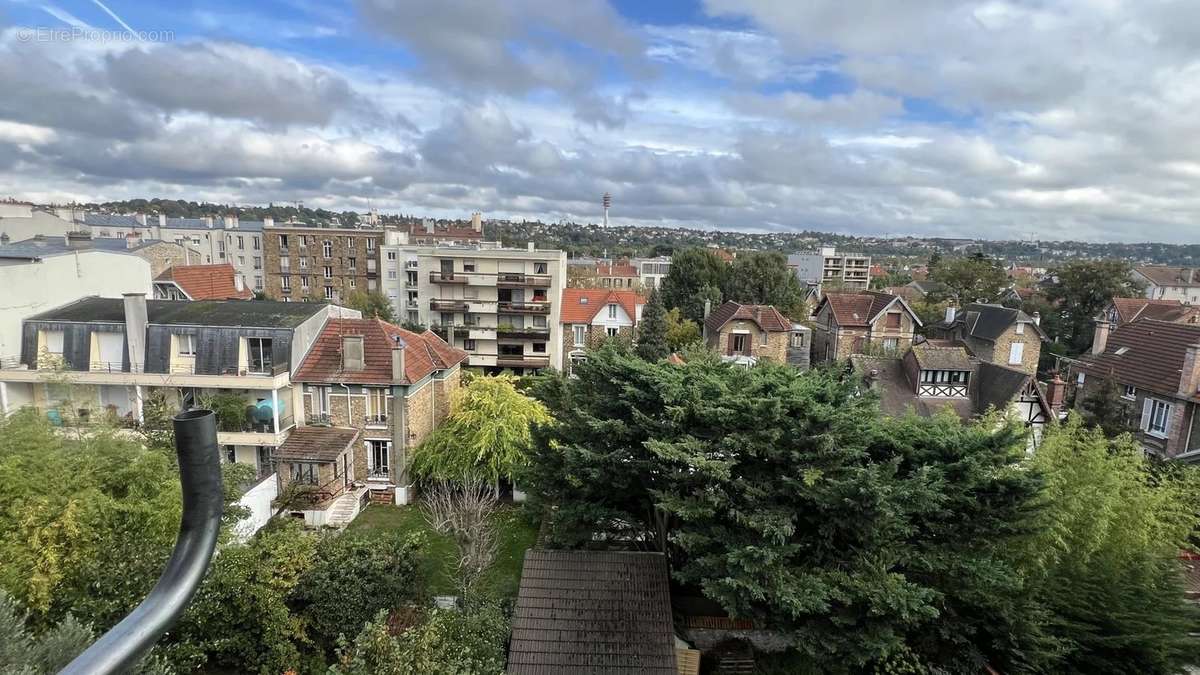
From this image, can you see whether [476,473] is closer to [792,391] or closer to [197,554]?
[792,391]

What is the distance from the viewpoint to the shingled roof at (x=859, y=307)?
41.1 m

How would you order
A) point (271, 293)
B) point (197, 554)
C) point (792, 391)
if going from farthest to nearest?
point (271, 293)
point (792, 391)
point (197, 554)

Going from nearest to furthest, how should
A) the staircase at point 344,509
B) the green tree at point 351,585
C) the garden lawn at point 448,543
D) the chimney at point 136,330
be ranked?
the green tree at point 351,585 → the garden lawn at point 448,543 → the staircase at point 344,509 → the chimney at point 136,330

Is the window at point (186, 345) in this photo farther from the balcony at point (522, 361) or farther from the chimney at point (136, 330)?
the balcony at point (522, 361)

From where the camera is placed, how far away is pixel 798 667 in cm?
1330

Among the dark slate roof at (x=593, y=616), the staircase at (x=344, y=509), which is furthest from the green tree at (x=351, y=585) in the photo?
the staircase at (x=344, y=509)

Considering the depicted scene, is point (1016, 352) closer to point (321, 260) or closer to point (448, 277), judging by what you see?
point (448, 277)

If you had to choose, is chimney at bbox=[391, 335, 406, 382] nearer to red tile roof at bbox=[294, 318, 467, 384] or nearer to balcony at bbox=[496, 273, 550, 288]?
red tile roof at bbox=[294, 318, 467, 384]

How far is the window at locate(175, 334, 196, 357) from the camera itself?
22.6 metres

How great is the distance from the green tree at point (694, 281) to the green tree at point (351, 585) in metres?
Answer: 35.4

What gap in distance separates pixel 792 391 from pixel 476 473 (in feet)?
41.2

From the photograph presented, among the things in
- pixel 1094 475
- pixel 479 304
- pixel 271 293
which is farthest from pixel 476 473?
pixel 271 293

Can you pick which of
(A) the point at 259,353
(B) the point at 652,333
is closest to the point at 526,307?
(B) the point at 652,333

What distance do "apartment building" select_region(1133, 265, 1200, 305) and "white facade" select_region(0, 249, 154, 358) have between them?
309 feet
